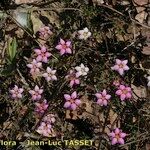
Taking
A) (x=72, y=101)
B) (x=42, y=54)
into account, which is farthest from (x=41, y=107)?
(x=42, y=54)

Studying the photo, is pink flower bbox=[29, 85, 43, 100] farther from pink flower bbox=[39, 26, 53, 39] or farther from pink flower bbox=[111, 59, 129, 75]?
pink flower bbox=[111, 59, 129, 75]

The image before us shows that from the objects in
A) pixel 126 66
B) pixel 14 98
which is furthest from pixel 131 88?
pixel 14 98

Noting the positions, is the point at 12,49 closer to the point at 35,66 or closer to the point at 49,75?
the point at 35,66

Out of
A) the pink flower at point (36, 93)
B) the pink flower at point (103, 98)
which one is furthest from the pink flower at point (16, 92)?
the pink flower at point (103, 98)

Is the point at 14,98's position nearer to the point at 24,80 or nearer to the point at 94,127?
the point at 24,80

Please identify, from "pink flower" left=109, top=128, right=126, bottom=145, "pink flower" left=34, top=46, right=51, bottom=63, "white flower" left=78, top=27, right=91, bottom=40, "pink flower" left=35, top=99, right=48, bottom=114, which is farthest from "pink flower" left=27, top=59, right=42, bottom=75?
"pink flower" left=109, top=128, right=126, bottom=145
